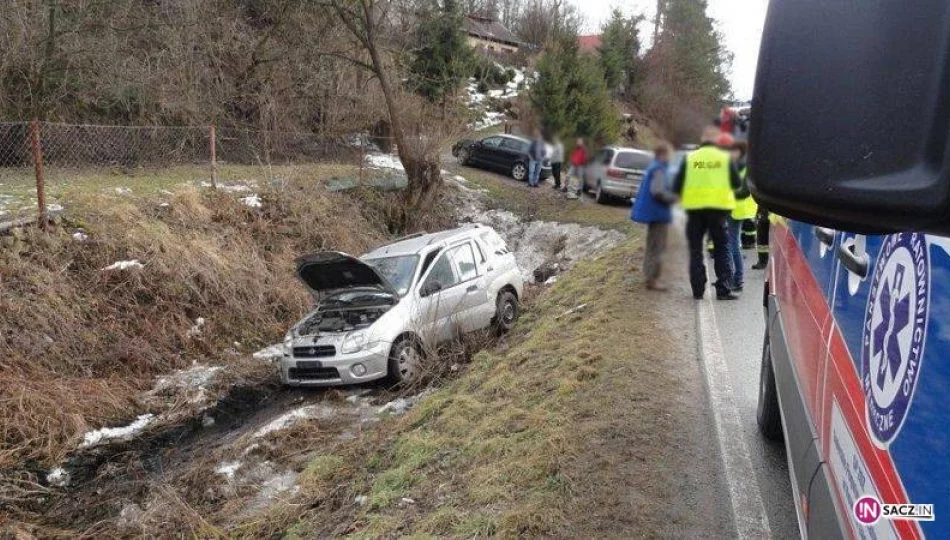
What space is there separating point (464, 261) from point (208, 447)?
450 centimetres

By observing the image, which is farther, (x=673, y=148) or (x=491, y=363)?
(x=491, y=363)

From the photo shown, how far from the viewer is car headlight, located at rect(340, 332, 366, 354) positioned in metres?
9.02

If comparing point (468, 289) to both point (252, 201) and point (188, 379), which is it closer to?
point (188, 379)

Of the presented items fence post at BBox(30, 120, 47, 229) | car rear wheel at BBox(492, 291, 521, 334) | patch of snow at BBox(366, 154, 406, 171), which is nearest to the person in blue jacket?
car rear wheel at BBox(492, 291, 521, 334)

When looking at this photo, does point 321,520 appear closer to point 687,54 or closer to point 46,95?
point 687,54

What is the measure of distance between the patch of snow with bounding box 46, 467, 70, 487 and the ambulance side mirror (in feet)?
26.7

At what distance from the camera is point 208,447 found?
7.90m

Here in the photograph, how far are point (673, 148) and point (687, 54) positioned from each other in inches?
17.2

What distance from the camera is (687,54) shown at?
49.5 inches

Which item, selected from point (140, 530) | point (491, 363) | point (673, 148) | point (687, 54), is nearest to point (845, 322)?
point (687, 54)

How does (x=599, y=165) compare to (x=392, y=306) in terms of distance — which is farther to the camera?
(x=392, y=306)

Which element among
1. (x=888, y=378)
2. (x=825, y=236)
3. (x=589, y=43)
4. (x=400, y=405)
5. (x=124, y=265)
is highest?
(x=589, y=43)

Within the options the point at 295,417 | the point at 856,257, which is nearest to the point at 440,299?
the point at 295,417

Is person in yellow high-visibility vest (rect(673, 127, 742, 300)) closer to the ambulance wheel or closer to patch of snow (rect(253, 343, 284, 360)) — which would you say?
the ambulance wheel
